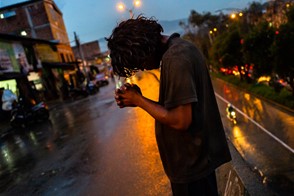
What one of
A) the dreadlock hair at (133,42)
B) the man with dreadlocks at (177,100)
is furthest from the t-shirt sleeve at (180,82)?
the dreadlock hair at (133,42)

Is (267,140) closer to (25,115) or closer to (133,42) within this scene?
(133,42)

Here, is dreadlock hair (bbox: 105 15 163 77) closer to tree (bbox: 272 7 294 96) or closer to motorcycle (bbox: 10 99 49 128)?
tree (bbox: 272 7 294 96)

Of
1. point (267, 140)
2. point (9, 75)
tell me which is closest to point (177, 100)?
point (267, 140)

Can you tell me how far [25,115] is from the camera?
712 inches

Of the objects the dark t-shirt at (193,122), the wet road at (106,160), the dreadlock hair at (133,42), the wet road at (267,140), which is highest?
the dreadlock hair at (133,42)

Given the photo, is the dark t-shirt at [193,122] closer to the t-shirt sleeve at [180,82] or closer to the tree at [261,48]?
the t-shirt sleeve at [180,82]

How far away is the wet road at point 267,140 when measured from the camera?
309 inches

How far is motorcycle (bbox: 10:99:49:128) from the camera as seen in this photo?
17969 millimetres

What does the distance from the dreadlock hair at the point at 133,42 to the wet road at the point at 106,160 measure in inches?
121

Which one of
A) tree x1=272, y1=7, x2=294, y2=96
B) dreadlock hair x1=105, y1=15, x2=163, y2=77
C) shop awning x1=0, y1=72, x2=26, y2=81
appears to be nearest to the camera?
dreadlock hair x1=105, y1=15, x2=163, y2=77

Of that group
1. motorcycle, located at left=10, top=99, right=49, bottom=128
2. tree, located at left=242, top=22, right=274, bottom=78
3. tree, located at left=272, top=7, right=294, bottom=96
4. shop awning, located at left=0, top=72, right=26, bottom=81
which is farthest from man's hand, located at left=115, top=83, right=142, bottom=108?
shop awning, located at left=0, top=72, right=26, bottom=81

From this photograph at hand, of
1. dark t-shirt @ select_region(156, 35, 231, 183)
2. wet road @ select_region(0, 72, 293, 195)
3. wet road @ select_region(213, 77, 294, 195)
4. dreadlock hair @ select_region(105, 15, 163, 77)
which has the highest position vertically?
dreadlock hair @ select_region(105, 15, 163, 77)

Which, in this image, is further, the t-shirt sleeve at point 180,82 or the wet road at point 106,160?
the wet road at point 106,160

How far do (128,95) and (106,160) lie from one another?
5616 mm
